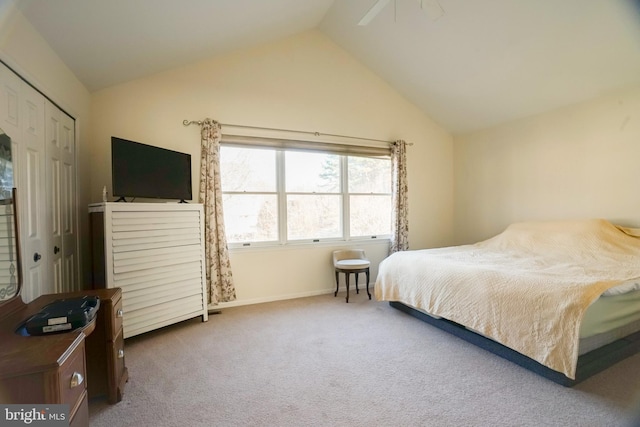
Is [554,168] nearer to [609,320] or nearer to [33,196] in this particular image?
[609,320]

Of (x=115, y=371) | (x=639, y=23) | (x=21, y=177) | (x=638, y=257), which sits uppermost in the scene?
(x=639, y=23)

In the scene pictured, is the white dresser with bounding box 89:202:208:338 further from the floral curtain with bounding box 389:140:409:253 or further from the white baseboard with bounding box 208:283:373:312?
the floral curtain with bounding box 389:140:409:253

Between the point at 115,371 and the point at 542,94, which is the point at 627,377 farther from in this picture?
the point at 115,371

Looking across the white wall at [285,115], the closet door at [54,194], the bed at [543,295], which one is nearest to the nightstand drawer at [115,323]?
the closet door at [54,194]

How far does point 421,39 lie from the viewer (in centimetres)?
332

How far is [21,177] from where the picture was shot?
165 cm

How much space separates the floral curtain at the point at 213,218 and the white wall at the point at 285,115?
142mm

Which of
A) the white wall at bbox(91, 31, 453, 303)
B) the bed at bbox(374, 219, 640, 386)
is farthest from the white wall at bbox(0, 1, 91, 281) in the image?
the bed at bbox(374, 219, 640, 386)

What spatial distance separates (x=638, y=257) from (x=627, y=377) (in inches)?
54.5

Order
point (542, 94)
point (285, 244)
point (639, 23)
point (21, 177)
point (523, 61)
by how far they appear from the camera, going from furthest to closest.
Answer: point (285, 244) < point (542, 94) < point (523, 61) < point (639, 23) < point (21, 177)

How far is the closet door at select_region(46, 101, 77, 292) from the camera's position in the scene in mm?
2043

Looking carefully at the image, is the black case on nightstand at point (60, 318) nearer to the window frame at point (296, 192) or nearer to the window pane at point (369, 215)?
the window frame at point (296, 192)

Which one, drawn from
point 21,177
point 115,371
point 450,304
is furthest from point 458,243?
point 21,177

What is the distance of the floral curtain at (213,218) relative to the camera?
3.16 meters
